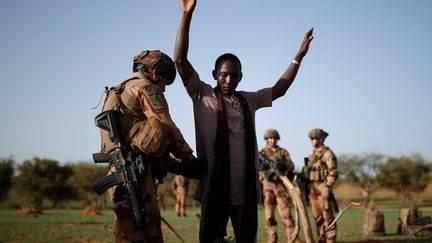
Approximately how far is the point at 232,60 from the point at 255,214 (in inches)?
52.9

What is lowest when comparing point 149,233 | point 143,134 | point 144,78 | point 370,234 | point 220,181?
point 370,234

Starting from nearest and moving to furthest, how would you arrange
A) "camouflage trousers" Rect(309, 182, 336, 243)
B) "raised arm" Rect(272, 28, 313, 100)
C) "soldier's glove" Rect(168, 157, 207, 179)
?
"soldier's glove" Rect(168, 157, 207, 179) < "raised arm" Rect(272, 28, 313, 100) < "camouflage trousers" Rect(309, 182, 336, 243)

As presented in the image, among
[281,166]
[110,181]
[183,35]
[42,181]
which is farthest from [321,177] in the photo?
[42,181]

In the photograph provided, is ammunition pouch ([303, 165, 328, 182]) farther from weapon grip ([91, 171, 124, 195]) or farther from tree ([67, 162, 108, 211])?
tree ([67, 162, 108, 211])

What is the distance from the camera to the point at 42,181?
40594 millimetres

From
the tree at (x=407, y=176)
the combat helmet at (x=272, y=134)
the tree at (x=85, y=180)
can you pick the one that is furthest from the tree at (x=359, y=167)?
the combat helmet at (x=272, y=134)

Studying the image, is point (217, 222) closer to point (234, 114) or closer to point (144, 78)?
point (234, 114)

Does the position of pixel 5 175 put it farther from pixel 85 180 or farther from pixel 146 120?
pixel 146 120

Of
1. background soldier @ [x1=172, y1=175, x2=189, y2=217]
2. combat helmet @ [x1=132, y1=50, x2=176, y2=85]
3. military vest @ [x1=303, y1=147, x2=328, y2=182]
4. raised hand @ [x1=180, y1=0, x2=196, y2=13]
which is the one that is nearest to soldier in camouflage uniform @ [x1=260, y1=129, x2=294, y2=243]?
military vest @ [x1=303, y1=147, x2=328, y2=182]

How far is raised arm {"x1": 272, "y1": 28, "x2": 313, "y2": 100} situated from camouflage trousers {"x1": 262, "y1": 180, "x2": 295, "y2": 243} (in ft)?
20.4

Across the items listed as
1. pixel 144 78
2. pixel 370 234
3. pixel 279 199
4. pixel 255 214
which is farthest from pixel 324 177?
pixel 144 78

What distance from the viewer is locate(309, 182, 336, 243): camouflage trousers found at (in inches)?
404

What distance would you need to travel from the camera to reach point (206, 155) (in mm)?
4207

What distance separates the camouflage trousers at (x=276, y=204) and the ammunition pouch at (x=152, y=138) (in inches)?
287
